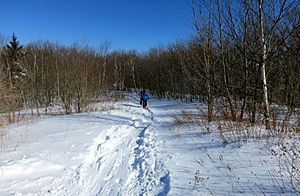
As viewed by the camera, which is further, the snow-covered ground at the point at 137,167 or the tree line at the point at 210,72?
the tree line at the point at 210,72

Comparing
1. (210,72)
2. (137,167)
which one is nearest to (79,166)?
(137,167)

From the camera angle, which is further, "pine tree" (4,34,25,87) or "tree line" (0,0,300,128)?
"pine tree" (4,34,25,87)

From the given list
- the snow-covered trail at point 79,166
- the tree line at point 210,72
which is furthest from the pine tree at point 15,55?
the snow-covered trail at point 79,166

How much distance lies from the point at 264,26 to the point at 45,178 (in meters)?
8.32

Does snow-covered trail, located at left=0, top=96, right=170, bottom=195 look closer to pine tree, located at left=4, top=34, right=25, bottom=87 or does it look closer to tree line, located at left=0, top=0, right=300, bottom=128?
tree line, located at left=0, top=0, right=300, bottom=128

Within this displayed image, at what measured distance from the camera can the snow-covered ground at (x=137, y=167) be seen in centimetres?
543

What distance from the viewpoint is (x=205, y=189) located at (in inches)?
203

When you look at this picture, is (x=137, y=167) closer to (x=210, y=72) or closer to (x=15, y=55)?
(x=210, y=72)

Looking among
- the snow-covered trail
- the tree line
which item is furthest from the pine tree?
the snow-covered trail

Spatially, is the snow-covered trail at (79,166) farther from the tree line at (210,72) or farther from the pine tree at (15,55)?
the pine tree at (15,55)

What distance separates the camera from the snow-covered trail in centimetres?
585

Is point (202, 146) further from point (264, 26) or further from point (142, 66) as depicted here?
point (142, 66)

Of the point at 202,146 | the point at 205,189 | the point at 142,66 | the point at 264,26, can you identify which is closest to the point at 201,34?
the point at 264,26

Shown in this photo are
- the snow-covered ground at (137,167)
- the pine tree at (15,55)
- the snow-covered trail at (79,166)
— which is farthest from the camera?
the pine tree at (15,55)
